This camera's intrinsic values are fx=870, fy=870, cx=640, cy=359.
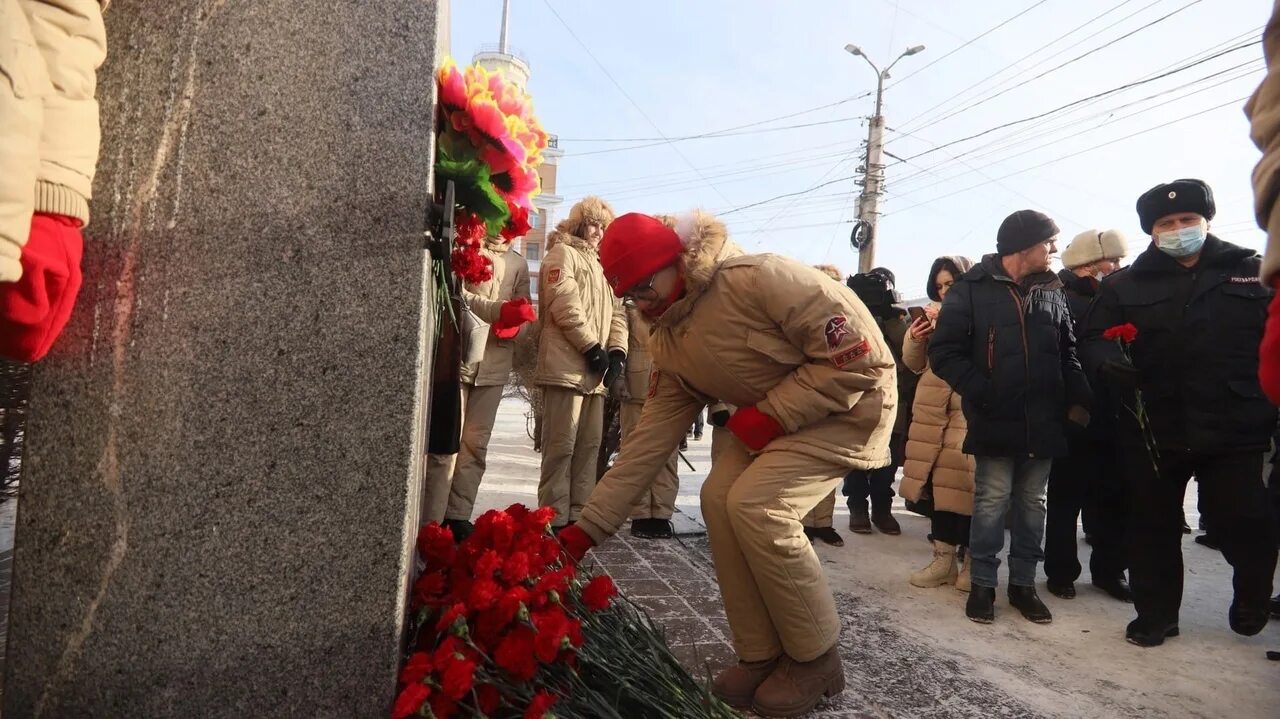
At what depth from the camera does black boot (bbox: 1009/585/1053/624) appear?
4289mm

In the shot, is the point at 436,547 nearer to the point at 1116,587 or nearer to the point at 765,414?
the point at 765,414

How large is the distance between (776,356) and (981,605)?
2203 mm

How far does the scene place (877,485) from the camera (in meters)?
6.46

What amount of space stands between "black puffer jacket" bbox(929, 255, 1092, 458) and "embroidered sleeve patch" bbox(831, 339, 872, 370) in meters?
1.74

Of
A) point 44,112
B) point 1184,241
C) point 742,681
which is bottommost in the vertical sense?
point 742,681

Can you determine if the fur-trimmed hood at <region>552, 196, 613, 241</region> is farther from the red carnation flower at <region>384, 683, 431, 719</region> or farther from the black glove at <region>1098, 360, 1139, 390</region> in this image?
the red carnation flower at <region>384, 683, 431, 719</region>

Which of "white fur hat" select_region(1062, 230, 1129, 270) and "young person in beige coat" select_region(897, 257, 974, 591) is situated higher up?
"white fur hat" select_region(1062, 230, 1129, 270)

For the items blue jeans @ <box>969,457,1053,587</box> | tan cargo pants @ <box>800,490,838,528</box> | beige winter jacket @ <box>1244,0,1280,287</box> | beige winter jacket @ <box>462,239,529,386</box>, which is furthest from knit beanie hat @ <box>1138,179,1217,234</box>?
beige winter jacket @ <box>462,239,529,386</box>

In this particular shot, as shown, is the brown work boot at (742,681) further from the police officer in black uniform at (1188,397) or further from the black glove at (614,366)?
the black glove at (614,366)

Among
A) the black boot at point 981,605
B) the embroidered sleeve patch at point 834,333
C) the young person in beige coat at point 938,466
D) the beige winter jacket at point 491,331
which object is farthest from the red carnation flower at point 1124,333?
the beige winter jacket at point 491,331

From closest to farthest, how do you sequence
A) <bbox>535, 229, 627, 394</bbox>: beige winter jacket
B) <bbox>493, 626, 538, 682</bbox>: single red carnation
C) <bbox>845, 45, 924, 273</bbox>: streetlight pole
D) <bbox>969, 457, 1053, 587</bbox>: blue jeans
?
<bbox>493, 626, 538, 682</bbox>: single red carnation → <bbox>969, 457, 1053, 587</bbox>: blue jeans → <bbox>535, 229, 627, 394</bbox>: beige winter jacket → <bbox>845, 45, 924, 273</bbox>: streetlight pole

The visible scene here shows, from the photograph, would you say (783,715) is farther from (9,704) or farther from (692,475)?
(692,475)

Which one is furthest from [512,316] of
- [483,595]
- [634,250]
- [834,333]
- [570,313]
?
[483,595]

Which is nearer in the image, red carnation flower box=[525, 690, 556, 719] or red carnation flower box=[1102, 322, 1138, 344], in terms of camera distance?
red carnation flower box=[525, 690, 556, 719]
